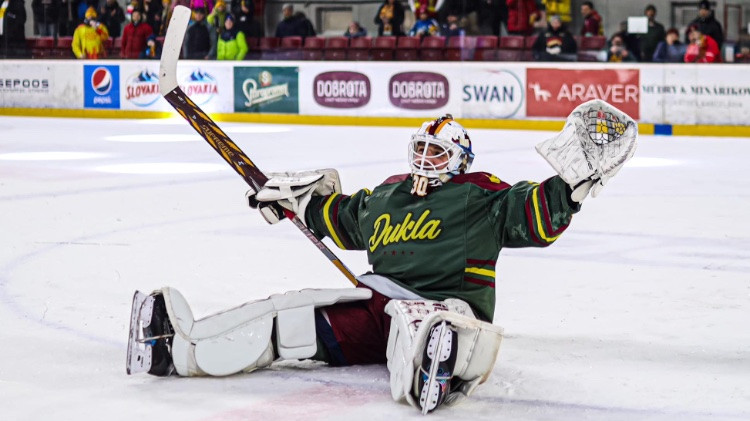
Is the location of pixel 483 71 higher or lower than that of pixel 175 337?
higher

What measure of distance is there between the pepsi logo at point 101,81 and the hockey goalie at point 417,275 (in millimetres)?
12723

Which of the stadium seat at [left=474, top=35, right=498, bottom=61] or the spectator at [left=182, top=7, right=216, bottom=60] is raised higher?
the spectator at [left=182, top=7, right=216, bottom=60]

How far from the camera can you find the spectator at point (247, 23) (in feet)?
48.3

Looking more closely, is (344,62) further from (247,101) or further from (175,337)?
(175,337)

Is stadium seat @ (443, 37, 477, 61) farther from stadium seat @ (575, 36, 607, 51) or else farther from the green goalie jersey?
the green goalie jersey

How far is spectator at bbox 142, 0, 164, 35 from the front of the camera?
15422 millimetres

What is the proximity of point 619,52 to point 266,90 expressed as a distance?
4196mm

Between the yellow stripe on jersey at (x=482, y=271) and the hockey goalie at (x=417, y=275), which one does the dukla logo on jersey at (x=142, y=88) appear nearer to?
the hockey goalie at (x=417, y=275)

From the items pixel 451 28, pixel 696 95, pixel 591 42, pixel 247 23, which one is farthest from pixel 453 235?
pixel 247 23

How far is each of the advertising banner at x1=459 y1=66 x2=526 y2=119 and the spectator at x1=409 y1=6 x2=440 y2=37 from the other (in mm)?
631

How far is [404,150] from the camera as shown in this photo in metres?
10.9

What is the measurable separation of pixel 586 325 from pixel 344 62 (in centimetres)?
1053

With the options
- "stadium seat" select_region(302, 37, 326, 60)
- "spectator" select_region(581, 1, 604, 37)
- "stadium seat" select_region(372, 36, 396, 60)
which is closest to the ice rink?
"spectator" select_region(581, 1, 604, 37)

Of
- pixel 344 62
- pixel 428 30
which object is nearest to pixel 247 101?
pixel 344 62
